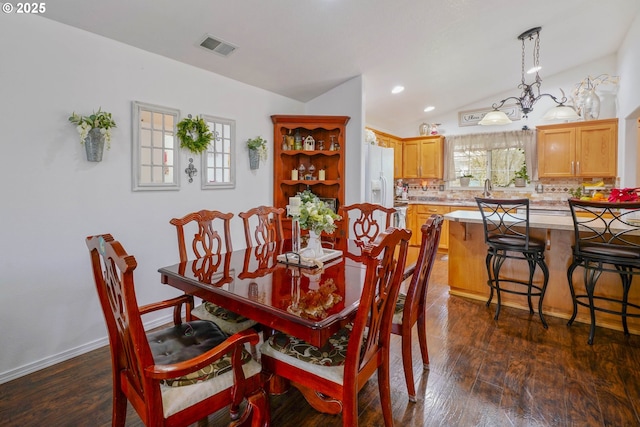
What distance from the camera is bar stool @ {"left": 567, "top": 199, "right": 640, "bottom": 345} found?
241 cm

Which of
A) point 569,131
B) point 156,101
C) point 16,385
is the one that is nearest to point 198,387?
point 16,385

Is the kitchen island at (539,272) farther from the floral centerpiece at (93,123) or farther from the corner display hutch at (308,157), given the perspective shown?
the floral centerpiece at (93,123)

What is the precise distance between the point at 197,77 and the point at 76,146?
1281mm

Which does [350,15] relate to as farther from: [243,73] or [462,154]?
[462,154]

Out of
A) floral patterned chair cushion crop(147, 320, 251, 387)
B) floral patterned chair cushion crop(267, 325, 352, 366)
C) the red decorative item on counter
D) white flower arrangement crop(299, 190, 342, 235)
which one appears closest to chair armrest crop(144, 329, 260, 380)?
floral patterned chair cushion crop(147, 320, 251, 387)

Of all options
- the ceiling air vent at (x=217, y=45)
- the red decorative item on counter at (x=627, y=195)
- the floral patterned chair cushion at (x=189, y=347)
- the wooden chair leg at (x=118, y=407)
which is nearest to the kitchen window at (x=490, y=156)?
the red decorative item on counter at (x=627, y=195)

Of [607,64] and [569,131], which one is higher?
[607,64]

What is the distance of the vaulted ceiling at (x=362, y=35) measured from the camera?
2.43 metres

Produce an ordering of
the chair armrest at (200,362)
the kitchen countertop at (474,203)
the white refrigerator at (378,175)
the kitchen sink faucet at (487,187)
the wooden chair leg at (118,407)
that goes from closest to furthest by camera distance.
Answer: the chair armrest at (200,362) < the wooden chair leg at (118,407) < the white refrigerator at (378,175) < the kitchen countertop at (474,203) < the kitchen sink faucet at (487,187)

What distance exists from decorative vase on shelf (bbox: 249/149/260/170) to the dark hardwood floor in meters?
2.23

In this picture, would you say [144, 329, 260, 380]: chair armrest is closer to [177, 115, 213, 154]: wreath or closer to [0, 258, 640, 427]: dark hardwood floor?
[0, 258, 640, 427]: dark hardwood floor

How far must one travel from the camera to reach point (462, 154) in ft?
21.4

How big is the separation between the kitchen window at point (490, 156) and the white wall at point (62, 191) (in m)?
5.31

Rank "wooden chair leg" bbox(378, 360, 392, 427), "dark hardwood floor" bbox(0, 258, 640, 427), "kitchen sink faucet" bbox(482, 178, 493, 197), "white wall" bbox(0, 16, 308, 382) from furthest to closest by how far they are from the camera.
Answer: "kitchen sink faucet" bbox(482, 178, 493, 197)
"white wall" bbox(0, 16, 308, 382)
"dark hardwood floor" bbox(0, 258, 640, 427)
"wooden chair leg" bbox(378, 360, 392, 427)
